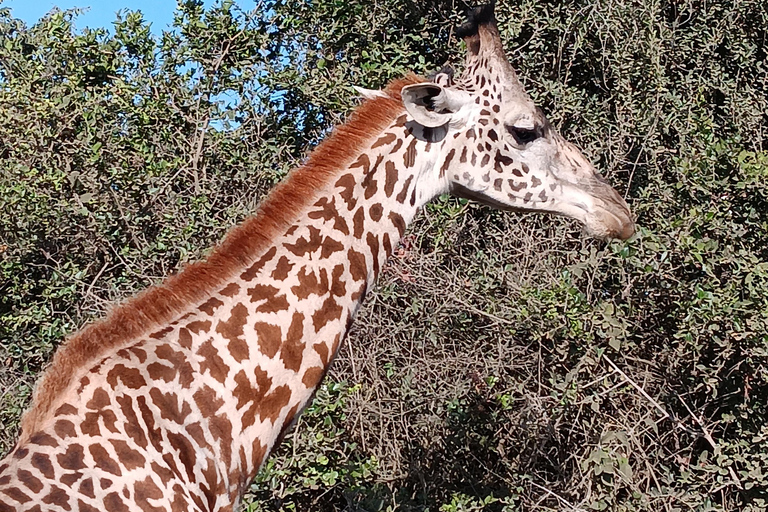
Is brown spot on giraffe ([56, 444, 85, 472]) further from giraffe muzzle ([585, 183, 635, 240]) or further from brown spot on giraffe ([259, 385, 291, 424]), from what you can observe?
giraffe muzzle ([585, 183, 635, 240])

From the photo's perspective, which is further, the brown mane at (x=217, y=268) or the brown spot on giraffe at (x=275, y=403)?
the brown spot on giraffe at (x=275, y=403)

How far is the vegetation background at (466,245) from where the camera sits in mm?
6895

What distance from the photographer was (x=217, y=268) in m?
4.22

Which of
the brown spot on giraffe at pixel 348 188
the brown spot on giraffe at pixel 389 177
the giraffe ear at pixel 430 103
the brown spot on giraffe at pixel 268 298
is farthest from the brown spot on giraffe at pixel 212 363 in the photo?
the giraffe ear at pixel 430 103

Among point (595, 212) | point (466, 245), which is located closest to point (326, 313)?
point (595, 212)

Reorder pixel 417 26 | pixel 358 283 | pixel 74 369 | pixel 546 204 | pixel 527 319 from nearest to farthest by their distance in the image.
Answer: pixel 74 369 → pixel 358 283 → pixel 546 204 → pixel 527 319 → pixel 417 26

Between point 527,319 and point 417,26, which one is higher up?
point 417,26

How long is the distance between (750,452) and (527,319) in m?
1.67

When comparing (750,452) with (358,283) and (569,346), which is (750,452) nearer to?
(569,346)

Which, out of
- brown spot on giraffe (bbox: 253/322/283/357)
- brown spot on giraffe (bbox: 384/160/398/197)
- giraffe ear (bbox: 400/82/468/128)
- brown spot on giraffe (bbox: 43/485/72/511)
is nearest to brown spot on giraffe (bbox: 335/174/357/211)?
brown spot on giraffe (bbox: 384/160/398/197)

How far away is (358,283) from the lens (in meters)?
4.43

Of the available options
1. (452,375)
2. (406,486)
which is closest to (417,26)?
(452,375)

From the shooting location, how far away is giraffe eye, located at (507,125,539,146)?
16.1 ft

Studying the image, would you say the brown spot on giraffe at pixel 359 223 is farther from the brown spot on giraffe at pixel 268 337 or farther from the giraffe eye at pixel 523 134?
the giraffe eye at pixel 523 134
